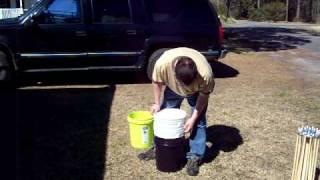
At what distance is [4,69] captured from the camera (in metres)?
8.15

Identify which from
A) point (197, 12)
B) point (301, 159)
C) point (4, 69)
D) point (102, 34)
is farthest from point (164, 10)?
point (301, 159)


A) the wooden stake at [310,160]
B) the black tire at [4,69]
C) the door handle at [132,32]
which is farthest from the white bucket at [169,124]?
the black tire at [4,69]

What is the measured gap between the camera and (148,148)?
5.48 metres

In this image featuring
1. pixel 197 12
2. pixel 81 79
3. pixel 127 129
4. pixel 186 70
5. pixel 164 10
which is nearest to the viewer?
pixel 186 70

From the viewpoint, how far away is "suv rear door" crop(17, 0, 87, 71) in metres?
8.14

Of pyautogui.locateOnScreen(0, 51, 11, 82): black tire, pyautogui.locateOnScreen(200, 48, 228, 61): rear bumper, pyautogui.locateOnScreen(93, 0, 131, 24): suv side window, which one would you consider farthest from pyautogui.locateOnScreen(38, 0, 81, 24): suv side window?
pyautogui.locateOnScreen(200, 48, 228, 61): rear bumper

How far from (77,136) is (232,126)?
2.04 metres

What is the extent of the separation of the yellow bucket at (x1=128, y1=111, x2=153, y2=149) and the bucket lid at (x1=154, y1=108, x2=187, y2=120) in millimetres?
481

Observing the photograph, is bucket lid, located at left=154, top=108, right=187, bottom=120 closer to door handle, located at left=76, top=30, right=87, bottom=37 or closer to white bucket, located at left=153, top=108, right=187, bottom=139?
white bucket, located at left=153, top=108, right=187, bottom=139

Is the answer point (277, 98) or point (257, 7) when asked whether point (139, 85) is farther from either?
point (257, 7)

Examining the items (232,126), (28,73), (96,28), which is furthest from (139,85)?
(232,126)

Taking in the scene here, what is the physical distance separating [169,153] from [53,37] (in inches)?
166

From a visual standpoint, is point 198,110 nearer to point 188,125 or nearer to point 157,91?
point 188,125

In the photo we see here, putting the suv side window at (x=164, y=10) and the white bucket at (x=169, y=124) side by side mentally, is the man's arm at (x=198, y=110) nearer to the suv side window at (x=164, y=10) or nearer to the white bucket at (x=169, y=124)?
the white bucket at (x=169, y=124)
